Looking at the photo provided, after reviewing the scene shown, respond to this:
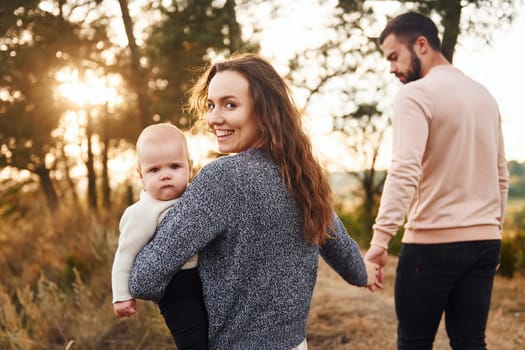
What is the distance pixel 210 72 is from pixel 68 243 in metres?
6.41

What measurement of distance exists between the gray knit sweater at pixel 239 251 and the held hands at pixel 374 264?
Answer: 589 millimetres

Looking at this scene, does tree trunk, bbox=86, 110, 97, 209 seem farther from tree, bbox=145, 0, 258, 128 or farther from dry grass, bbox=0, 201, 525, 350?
dry grass, bbox=0, 201, 525, 350

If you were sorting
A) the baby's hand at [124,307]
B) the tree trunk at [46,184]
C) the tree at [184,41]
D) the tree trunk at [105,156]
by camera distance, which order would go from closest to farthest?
the baby's hand at [124,307] < the tree at [184,41] < the tree trunk at [105,156] < the tree trunk at [46,184]

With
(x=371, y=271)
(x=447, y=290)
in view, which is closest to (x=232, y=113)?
(x=371, y=271)

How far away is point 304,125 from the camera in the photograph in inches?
66.1

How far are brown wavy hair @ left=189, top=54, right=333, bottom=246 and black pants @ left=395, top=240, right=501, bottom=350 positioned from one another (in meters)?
0.69


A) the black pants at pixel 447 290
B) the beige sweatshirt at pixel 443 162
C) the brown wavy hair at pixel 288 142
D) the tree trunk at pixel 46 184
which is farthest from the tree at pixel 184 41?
the brown wavy hair at pixel 288 142

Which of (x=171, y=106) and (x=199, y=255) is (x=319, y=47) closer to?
(x=171, y=106)

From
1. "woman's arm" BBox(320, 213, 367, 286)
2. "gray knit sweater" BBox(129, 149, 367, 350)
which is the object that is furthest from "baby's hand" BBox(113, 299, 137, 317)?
"woman's arm" BBox(320, 213, 367, 286)

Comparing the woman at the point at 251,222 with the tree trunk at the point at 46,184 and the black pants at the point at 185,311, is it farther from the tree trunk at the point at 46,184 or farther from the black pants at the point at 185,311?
the tree trunk at the point at 46,184

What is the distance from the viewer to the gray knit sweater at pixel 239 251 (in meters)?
1.39

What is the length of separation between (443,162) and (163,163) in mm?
1157

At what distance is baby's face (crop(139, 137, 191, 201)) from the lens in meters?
1.55

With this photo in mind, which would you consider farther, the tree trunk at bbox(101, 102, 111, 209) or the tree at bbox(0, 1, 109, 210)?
the tree trunk at bbox(101, 102, 111, 209)
